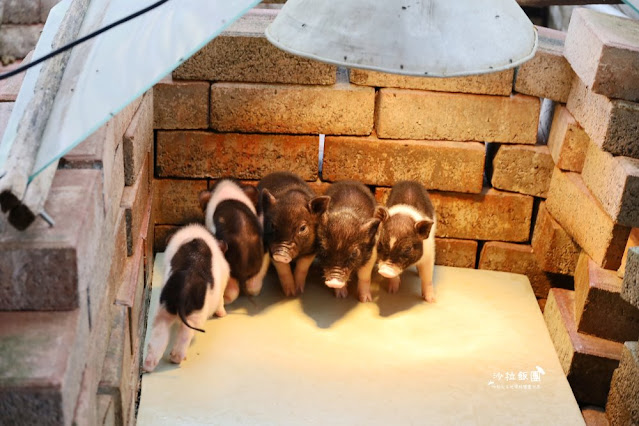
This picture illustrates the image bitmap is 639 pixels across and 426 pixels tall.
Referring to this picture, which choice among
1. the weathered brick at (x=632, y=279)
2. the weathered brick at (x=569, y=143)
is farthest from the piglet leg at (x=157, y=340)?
the weathered brick at (x=569, y=143)

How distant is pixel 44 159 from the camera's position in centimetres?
247

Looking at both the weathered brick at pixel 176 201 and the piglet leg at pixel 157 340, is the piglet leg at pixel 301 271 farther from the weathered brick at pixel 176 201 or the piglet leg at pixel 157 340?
the piglet leg at pixel 157 340

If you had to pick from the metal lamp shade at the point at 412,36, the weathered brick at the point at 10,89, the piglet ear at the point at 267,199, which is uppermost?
the metal lamp shade at the point at 412,36

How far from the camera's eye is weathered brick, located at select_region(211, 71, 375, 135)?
4996 mm

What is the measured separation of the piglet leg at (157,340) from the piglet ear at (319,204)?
1.13 metres

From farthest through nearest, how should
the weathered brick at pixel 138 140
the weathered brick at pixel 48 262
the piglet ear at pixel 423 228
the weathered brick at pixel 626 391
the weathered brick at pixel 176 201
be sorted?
the weathered brick at pixel 176 201 → the piglet ear at pixel 423 228 → the weathered brick at pixel 138 140 → the weathered brick at pixel 626 391 → the weathered brick at pixel 48 262

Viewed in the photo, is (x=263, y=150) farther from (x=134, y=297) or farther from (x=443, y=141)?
(x=134, y=297)

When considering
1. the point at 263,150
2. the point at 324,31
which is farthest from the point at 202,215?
the point at 324,31

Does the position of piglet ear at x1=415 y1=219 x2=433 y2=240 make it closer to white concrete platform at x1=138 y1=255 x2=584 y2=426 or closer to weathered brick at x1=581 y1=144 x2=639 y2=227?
white concrete platform at x1=138 y1=255 x2=584 y2=426

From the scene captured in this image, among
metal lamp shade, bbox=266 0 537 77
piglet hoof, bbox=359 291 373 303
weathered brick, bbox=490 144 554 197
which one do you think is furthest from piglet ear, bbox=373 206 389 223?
metal lamp shade, bbox=266 0 537 77

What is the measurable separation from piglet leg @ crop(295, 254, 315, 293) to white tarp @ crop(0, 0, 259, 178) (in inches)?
96.0

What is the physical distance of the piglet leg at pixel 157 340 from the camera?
405 centimetres

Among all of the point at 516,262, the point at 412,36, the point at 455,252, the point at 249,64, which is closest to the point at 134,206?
the point at 249,64

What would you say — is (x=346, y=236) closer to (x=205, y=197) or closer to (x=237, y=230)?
(x=237, y=230)
